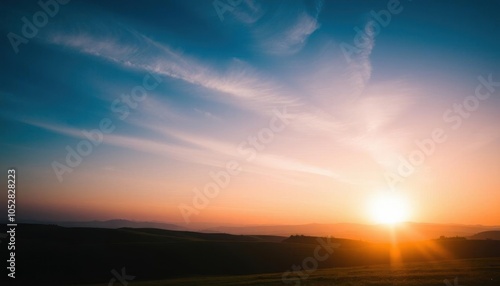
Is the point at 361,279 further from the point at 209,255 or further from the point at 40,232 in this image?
the point at 40,232

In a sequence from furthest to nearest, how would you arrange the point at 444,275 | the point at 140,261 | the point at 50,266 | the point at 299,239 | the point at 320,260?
the point at 299,239
the point at 320,260
the point at 140,261
the point at 50,266
the point at 444,275

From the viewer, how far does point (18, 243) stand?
2726 inches

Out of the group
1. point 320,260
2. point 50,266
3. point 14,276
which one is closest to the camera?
point 14,276

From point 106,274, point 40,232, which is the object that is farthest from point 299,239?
point 40,232

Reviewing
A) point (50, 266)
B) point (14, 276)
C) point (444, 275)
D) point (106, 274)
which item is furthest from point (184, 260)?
point (444, 275)

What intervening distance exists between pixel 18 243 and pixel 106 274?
26.8 m

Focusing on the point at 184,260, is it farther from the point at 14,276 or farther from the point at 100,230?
the point at 100,230

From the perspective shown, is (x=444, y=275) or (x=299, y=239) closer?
(x=444, y=275)

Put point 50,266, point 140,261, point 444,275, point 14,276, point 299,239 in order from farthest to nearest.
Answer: point 299,239 < point 140,261 < point 50,266 < point 14,276 < point 444,275

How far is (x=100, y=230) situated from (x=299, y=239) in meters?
65.0

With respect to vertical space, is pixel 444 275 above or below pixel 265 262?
above

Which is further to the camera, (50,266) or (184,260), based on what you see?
(184,260)

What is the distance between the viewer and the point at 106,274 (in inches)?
2330

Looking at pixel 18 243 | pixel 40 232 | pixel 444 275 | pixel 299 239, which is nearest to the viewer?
pixel 444 275
